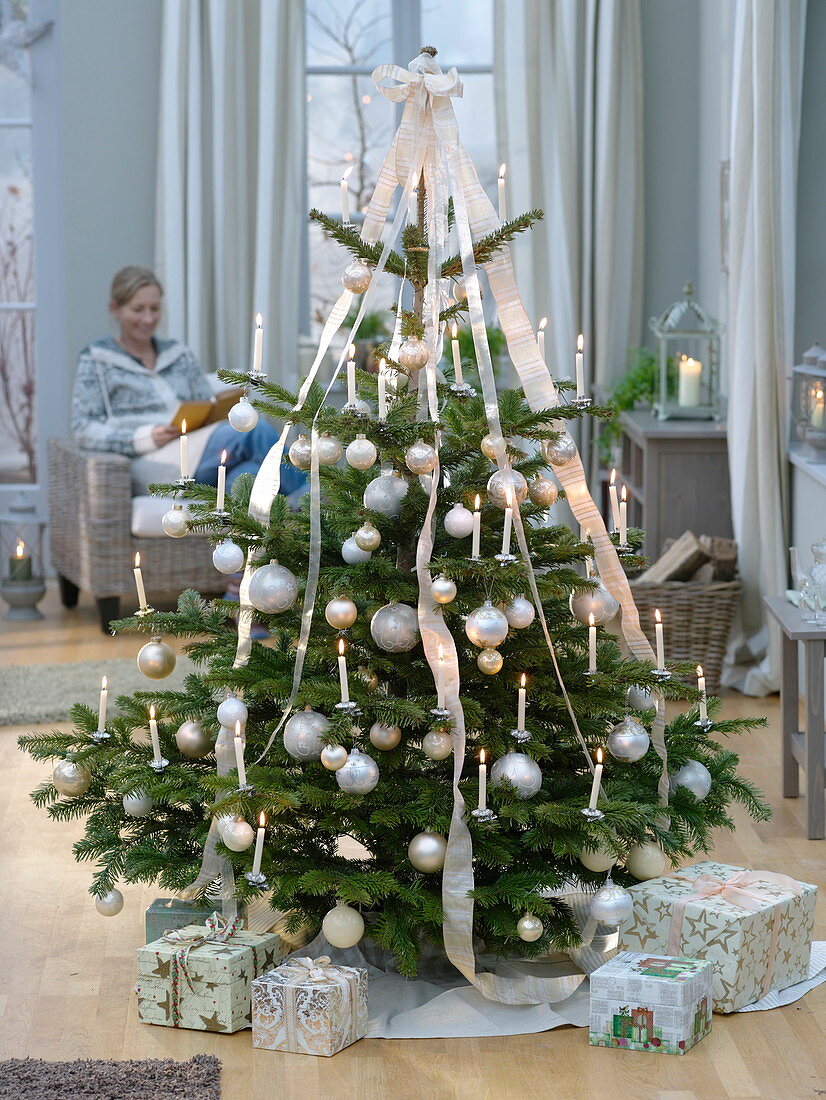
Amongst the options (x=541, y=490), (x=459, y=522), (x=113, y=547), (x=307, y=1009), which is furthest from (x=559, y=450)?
(x=113, y=547)

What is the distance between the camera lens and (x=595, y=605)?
2.32 metres

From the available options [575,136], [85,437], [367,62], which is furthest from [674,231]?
[85,437]

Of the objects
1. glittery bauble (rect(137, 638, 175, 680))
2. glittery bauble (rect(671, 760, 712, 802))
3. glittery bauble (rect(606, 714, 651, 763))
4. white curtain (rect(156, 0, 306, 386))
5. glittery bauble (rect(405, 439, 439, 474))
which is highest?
white curtain (rect(156, 0, 306, 386))

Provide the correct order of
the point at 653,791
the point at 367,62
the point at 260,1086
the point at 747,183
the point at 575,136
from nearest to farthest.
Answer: the point at 260,1086 → the point at 653,791 → the point at 747,183 → the point at 575,136 → the point at 367,62

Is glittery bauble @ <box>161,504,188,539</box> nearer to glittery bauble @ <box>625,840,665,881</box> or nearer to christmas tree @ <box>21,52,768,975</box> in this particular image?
christmas tree @ <box>21,52,768,975</box>

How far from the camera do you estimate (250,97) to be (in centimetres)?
560

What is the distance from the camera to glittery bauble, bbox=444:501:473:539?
219 cm

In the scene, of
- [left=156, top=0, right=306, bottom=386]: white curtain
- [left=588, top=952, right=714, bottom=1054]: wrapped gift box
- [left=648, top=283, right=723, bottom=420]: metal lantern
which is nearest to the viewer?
[left=588, top=952, right=714, bottom=1054]: wrapped gift box

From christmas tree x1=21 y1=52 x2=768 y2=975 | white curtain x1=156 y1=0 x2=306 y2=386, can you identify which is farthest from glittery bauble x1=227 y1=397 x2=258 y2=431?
white curtain x1=156 y1=0 x2=306 y2=386

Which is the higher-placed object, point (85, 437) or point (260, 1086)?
point (85, 437)

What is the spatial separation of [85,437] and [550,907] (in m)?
3.29

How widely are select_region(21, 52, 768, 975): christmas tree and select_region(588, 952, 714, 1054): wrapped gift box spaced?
0.49ft

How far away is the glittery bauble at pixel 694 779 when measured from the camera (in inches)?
93.9

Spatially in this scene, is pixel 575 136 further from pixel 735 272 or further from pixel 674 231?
pixel 735 272
